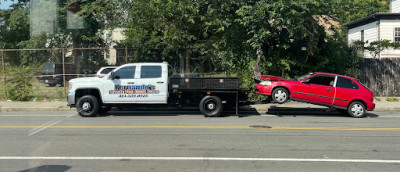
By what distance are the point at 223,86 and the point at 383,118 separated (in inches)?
225

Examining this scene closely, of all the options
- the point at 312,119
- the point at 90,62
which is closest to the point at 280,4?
the point at 312,119

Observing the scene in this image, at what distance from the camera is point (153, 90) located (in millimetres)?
12828

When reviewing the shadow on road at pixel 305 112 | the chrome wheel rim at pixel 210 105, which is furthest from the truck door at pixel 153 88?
the shadow on road at pixel 305 112

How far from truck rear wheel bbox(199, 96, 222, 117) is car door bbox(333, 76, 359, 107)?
4077 millimetres

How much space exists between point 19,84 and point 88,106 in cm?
700

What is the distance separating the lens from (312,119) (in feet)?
41.5

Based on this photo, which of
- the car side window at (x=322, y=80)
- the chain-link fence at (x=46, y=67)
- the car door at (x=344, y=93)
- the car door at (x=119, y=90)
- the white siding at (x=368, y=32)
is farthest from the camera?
the white siding at (x=368, y=32)

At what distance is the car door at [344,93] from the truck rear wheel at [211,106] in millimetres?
4077

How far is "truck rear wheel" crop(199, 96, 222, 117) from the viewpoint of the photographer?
12734mm

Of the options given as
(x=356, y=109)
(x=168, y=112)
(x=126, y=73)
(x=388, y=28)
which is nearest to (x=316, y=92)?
(x=356, y=109)

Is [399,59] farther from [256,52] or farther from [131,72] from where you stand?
[131,72]

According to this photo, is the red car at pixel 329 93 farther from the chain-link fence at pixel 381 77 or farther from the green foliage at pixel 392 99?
the chain-link fence at pixel 381 77

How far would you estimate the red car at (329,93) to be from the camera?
13.1 meters

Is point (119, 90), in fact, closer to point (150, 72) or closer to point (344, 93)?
point (150, 72)
